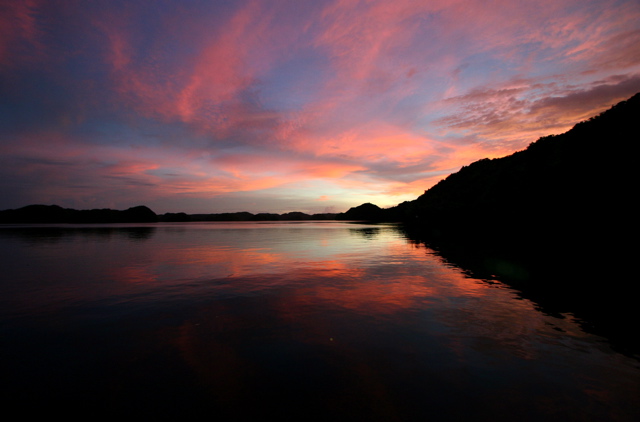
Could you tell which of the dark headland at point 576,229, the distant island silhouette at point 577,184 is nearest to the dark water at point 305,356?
the dark headland at point 576,229

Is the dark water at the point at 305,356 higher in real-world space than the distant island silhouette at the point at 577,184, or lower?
lower

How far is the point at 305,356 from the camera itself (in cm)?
852

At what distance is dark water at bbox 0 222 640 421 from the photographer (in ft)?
20.7

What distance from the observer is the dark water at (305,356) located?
6312 mm

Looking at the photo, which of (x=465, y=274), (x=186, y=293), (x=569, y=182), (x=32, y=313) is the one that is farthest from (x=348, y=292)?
(x=569, y=182)

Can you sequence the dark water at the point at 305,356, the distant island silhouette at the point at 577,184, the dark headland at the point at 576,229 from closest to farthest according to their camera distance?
the dark water at the point at 305,356 → the dark headland at the point at 576,229 → the distant island silhouette at the point at 577,184

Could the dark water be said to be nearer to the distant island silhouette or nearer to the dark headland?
the dark headland

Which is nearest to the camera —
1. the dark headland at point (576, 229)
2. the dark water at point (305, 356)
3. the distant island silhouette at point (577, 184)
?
the dark water at point (305, 356)

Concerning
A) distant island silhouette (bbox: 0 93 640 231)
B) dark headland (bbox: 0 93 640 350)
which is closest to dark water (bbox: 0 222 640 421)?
dark headland (bbox: 0 93 640 350)

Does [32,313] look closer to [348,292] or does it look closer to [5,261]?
[348,292]

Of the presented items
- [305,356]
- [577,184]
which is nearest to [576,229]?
[577,184]

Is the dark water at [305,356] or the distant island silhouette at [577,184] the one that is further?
the distant island silhouette at [577,184]

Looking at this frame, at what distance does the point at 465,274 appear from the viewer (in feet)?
68.7

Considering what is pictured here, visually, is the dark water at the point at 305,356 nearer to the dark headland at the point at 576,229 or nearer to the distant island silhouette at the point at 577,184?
the dark headland at the point at 576,229
